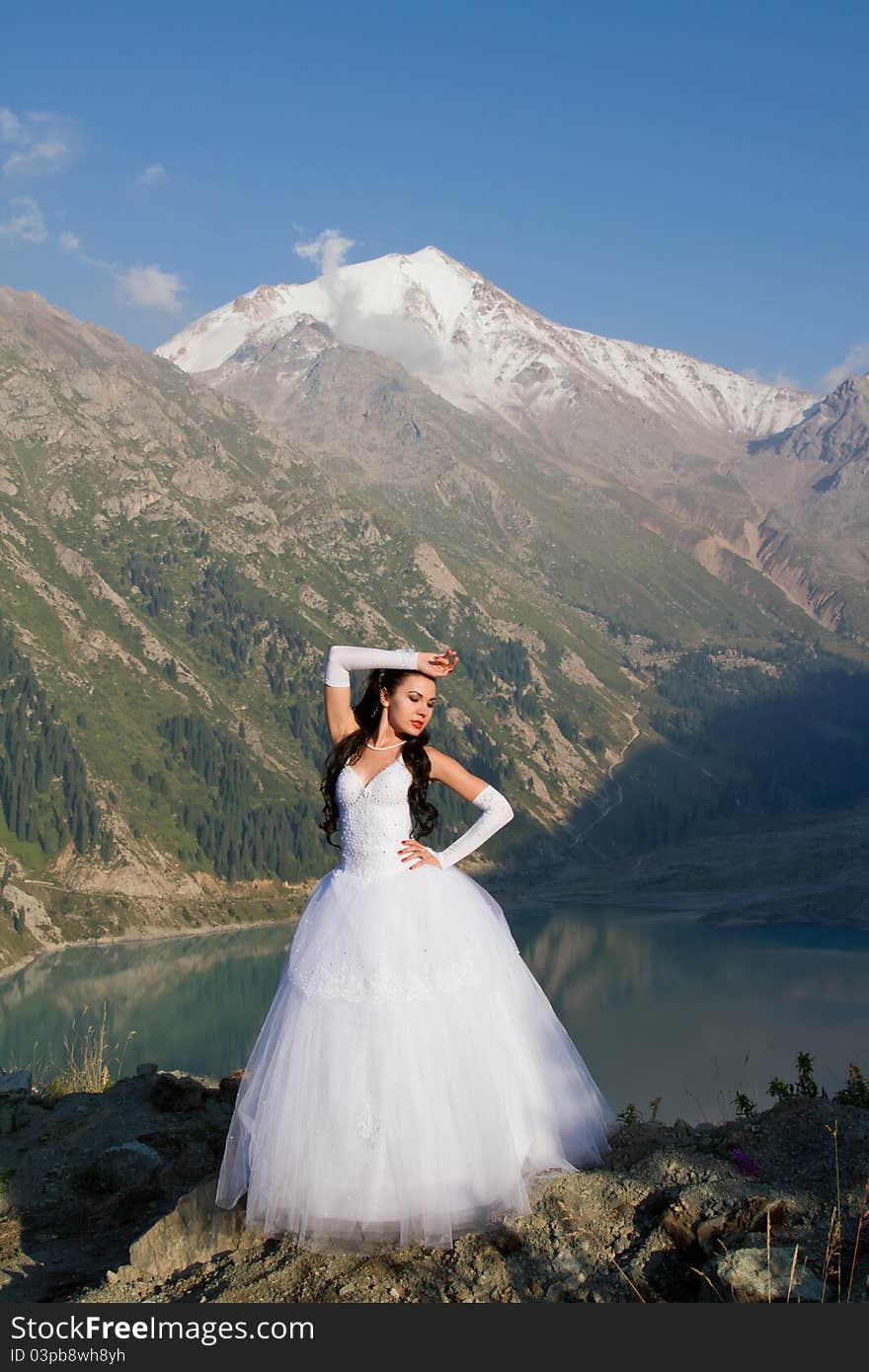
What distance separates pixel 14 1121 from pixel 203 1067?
9894cm

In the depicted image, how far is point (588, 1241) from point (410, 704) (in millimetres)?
4388

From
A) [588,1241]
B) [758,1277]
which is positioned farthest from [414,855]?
[758,1277]

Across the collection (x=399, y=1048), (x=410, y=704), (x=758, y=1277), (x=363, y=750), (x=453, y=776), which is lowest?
(x=758, y=1277)

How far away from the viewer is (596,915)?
199m

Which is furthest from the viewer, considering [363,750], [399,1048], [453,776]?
[363,750]

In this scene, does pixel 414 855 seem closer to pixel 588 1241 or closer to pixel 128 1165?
pixel 588 1241

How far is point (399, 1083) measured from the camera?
339 inches

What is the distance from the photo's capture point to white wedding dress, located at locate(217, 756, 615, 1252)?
8430mm

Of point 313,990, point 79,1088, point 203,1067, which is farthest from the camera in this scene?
point 203,1067

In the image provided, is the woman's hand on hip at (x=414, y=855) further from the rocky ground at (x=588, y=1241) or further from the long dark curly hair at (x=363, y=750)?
the rocky ground at (x=588, y=1241)

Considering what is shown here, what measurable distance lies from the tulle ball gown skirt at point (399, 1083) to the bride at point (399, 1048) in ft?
0.04

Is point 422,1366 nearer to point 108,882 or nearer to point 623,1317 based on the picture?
point 623,1317

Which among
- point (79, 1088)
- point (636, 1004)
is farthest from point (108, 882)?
point (79, 1088)

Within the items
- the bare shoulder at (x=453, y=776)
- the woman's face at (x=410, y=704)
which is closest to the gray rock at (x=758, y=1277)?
the bare shoulder at (x=453, y=776)
